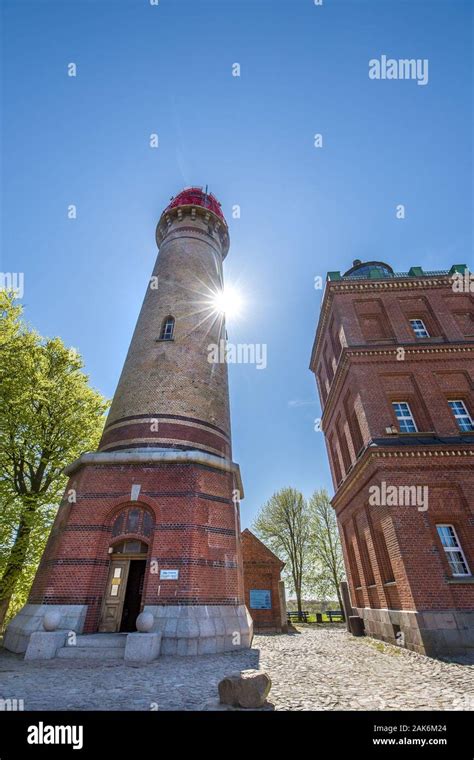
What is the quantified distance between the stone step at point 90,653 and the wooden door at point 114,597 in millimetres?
1484

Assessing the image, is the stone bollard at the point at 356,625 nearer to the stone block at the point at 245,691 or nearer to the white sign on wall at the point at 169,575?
the white sign on wall at the point at 169,575

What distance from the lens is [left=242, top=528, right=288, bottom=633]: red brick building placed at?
2016 cm

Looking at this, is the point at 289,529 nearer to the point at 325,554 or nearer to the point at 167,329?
the point at 325,554

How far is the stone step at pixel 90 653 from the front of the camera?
823 cm

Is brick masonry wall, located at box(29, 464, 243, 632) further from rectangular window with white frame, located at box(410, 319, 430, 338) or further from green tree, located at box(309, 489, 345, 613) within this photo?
green tree, located at box(309, 489, 345, 613)

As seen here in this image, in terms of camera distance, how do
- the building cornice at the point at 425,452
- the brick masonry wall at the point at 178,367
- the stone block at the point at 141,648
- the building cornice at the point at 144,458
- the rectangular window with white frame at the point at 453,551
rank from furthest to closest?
the brick masonry wall at the point at 178,367, the building cornice at the point at 425,452, the building cornice at the point at 144,458, the rectangular window with white frame at the point at 453,551, the stone block at the point at 141,648

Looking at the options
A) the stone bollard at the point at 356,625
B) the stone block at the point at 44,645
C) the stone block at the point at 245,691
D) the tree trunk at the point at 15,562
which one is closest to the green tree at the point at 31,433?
the tree trunk at the point at 15,562

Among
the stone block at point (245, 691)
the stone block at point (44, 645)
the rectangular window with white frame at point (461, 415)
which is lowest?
the stone block at point (245, 691)

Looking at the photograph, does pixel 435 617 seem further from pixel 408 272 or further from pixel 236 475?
pixel 408 272

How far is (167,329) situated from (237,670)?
1327 cm

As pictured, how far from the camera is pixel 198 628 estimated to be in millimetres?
9062

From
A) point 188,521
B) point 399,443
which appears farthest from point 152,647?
point 399,443

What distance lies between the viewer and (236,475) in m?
13.7
